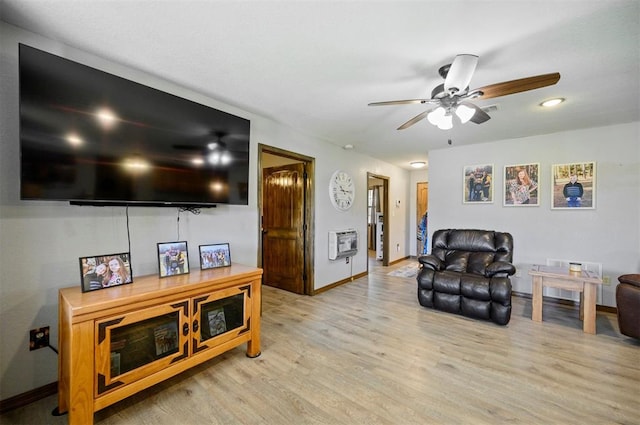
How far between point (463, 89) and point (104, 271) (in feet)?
9.06

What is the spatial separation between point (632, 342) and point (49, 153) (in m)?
4.95

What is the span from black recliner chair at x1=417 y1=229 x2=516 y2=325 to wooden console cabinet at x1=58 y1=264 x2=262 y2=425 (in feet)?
7.26

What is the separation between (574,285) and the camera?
2854 millimetres

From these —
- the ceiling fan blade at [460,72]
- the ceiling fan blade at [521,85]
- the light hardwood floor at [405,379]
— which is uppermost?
the ceiling fan blade at [460,72]

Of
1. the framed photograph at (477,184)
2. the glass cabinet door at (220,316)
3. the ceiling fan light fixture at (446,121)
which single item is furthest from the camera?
the framed photograph at (477,184)

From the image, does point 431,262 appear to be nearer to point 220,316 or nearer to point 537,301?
point 537,301

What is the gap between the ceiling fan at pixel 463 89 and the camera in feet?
5.42

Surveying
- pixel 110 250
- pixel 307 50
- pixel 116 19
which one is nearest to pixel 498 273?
pixel 307 50

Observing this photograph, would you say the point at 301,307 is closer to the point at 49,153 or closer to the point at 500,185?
the point at 49,153

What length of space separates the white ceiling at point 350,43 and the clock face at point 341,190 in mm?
1680

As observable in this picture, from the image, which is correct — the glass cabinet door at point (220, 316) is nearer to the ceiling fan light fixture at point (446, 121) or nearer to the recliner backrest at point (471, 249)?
the ceiling fan light fixture at point (446, 121)

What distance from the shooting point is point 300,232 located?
404 centimetres

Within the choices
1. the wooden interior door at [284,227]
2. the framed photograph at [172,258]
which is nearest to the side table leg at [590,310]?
the wooden interior door at [284,227]

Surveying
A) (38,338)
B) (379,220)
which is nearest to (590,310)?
(379,220)
